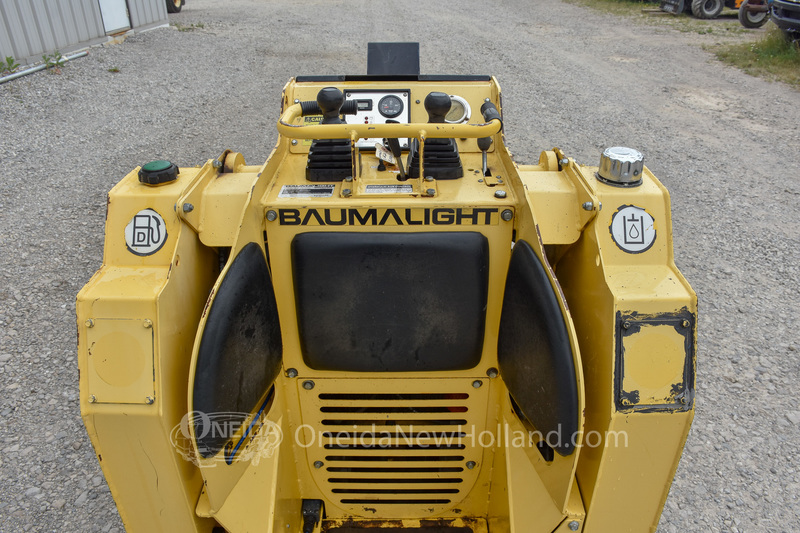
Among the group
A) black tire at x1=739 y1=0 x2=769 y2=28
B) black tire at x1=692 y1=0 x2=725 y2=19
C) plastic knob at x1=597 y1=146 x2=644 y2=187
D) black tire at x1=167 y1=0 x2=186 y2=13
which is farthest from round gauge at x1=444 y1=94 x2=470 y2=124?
black tire at x1=167 y1=0 x2=186 y2=13

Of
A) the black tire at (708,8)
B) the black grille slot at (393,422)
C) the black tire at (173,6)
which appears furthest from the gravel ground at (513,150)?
the black tire at (708,8)

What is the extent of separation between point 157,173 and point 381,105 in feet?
3.84

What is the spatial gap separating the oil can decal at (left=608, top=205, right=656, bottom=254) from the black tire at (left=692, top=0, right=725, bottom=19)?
14.6 meters

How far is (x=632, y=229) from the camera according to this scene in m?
1.72

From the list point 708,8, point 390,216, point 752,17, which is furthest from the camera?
point 708,8

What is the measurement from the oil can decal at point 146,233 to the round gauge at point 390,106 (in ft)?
4.14

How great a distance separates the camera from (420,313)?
174cm

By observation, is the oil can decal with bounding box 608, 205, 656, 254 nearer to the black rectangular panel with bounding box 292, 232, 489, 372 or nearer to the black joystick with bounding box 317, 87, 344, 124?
the black rectangular panel with bounding box 292, 232, 489, 372

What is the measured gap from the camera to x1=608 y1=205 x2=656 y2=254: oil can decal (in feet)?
5.61

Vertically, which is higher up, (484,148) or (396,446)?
(484,148)

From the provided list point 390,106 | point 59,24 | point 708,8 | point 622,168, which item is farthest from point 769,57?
point 59,24

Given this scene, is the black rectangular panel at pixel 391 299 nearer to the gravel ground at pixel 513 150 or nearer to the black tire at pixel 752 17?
the gravel ground at pixel 513 150

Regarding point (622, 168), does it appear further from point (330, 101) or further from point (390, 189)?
point (330, 101)

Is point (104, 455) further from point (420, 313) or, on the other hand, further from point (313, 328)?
point (420, 313)
